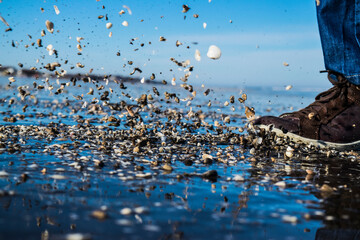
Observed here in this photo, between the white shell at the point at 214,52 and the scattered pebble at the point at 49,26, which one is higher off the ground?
the scattered pebble at the point at 49,26

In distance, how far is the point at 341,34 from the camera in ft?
12.1

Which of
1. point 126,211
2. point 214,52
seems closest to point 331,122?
point 214,52

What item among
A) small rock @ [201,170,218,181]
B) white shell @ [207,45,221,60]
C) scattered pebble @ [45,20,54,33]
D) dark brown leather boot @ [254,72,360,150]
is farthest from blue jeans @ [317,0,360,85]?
scattered pebble @ [45,20,54,33]

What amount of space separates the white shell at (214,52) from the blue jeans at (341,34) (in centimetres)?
121

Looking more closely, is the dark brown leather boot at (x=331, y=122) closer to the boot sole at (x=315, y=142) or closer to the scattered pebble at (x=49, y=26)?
the boot sole at (x=315, y=142)

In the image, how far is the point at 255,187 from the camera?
2.06 meters

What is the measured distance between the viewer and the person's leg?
11.8 feet

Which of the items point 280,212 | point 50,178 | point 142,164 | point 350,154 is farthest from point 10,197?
point 350,154

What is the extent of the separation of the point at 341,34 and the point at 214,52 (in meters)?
1.36

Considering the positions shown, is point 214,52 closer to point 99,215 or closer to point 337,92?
point 337,92

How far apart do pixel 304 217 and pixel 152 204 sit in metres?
0.69

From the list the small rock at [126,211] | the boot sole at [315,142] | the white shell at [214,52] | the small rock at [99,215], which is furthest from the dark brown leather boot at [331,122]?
the small rock at [99,215]

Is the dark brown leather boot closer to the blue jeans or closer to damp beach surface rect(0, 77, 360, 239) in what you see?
the blue jeans

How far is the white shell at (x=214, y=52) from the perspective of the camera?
3.57 meters
